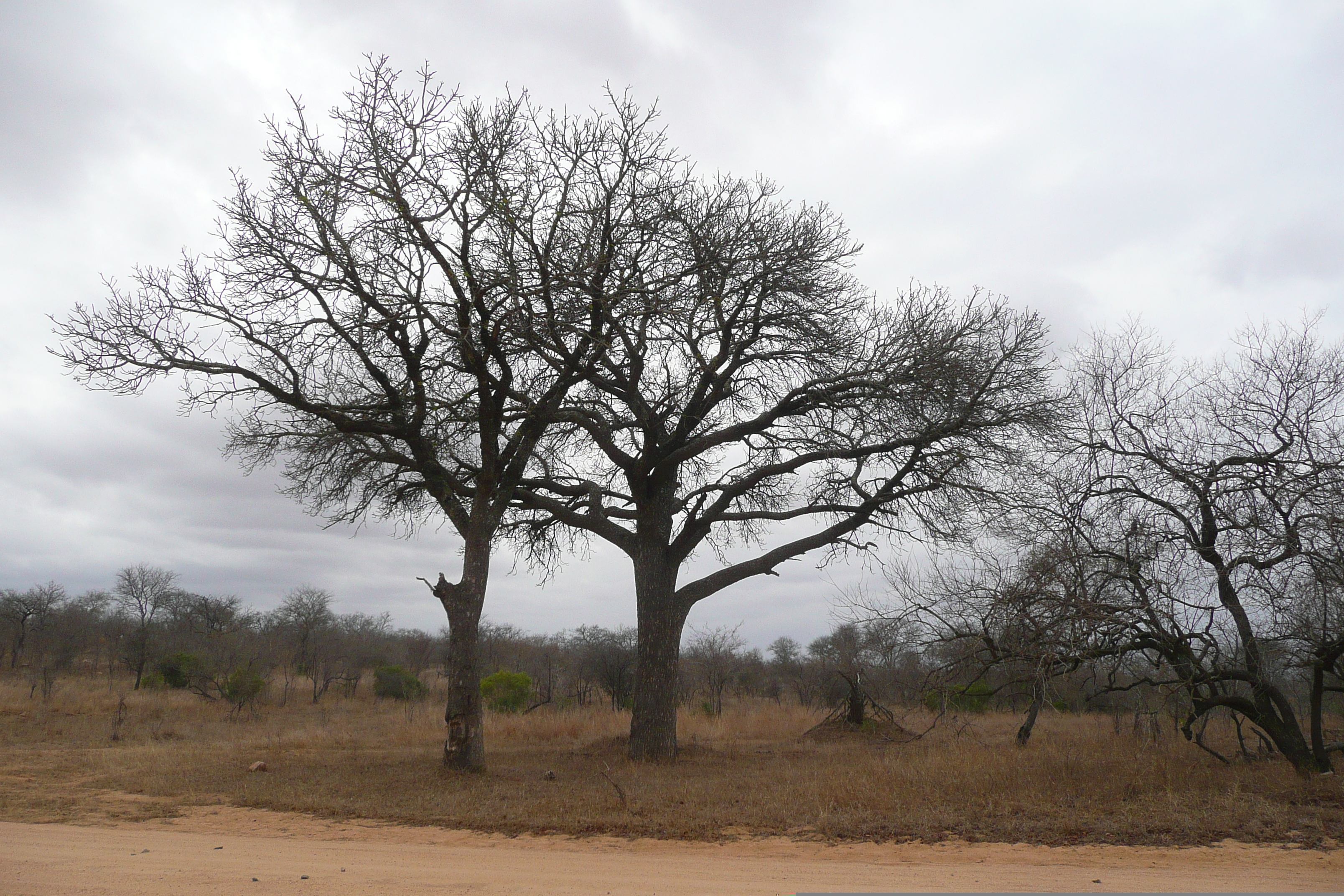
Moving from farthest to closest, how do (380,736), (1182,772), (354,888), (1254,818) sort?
(380,736), (1182,772), (1254,818), (354,888)

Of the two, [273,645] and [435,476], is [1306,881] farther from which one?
[273,645]

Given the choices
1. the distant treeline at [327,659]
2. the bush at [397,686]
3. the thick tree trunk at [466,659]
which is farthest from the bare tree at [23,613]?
the thick tree trunk at [466,659]

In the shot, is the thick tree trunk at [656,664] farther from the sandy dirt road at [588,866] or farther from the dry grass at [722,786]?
the sandy dirt road at [588,866]

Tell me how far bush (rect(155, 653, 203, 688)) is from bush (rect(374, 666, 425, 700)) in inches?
254

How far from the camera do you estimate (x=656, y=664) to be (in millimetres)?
14023

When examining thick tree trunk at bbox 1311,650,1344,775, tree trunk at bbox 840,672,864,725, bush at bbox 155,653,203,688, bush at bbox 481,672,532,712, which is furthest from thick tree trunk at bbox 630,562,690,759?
bush at bbox 155,653,203,688

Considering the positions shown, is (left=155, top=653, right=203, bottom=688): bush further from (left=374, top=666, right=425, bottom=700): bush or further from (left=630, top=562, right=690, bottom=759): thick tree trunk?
(left=630, top=562, right=690, bottom=759): thick tree trunk

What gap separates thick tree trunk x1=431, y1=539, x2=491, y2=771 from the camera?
11656 millimetres

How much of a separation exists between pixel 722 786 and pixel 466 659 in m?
4.19

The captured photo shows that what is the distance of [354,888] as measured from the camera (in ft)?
19.0

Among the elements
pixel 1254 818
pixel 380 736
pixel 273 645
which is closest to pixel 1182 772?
pixel 1254 818

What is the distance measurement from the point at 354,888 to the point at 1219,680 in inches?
371

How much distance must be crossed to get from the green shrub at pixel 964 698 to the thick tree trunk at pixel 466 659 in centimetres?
655

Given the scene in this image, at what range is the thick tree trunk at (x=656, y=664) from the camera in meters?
13.8
